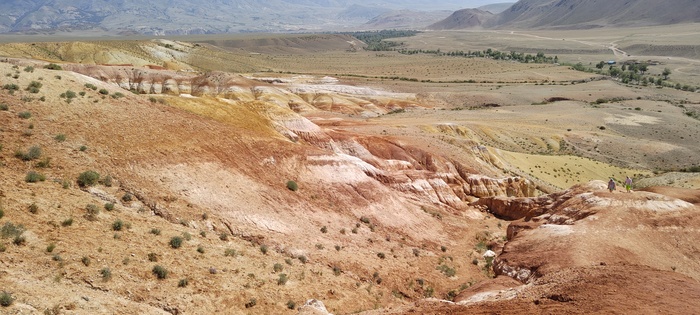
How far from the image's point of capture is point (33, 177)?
15820 mm

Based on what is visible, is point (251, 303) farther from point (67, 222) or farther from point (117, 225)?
point (67, 222)

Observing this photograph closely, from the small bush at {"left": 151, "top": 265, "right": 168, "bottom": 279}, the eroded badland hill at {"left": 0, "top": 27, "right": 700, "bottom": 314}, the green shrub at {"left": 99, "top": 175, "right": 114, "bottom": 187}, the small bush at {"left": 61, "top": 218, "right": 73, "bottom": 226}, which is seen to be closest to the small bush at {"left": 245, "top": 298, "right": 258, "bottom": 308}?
the eroded badland hill at {"left": 0, "top": 27, "right": 700, "bottom": 314}

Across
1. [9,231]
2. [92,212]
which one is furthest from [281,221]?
[9,231]

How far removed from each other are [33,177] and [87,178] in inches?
67.9

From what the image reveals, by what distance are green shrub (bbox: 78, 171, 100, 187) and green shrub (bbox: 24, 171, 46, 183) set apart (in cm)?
119

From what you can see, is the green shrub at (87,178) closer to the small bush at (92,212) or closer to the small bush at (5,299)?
the small bush at (92,212)

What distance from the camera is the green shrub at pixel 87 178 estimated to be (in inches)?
670

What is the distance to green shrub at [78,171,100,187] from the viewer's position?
17.0 meters

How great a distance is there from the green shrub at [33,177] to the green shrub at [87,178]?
1186 mm

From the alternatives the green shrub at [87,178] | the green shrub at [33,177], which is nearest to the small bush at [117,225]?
the green shrub at [87,178]

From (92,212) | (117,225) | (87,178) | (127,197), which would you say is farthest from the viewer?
(127,197)

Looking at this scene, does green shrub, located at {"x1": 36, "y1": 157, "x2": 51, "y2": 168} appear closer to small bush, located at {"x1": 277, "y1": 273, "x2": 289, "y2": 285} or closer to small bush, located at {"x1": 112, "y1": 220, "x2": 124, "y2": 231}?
small bush, located at {"x1": 112, "y1": 220, "x2": 124, "y2": 231}

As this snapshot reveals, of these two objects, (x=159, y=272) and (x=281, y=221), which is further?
(x=281, y=221)

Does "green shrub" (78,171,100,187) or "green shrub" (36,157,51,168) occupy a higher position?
"green shrub" (36,157,51,168)
